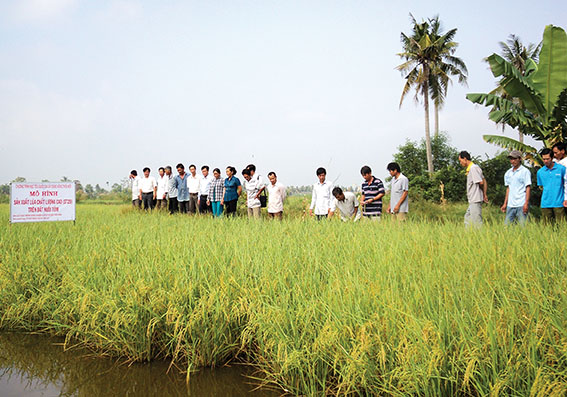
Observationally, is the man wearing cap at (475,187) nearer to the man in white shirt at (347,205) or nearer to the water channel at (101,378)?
the man in white shirt at (347,205)

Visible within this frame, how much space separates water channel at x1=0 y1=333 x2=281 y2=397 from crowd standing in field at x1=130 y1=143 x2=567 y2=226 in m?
4.09

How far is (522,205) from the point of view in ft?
22.3

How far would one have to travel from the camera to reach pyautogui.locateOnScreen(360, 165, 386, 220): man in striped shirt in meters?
7.57

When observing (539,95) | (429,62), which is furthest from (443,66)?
(539,95)

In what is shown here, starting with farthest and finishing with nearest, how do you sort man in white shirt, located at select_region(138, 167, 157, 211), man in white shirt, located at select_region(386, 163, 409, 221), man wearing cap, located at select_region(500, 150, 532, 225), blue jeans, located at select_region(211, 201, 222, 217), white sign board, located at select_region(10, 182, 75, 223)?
man in white shirt, located at select_region(138, 167, 157, 211) → blue jeans, located at select_region(211, 201, 222, 217) → white sign board, located at select_region(10, 182, 75, 223) → man in white shirt, located at select_region(386, 163, 409, 221) → man wearing cap, located at select_region(500, 150, 532, 225)

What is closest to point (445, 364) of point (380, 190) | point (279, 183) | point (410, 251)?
point (410, 251)

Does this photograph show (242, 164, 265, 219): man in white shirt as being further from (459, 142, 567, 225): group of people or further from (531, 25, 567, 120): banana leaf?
(531, 25, 567, 120): banana leaf

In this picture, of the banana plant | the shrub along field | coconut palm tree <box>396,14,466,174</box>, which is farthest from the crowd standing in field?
coconut palm tree <box>396,14,466,174</box>

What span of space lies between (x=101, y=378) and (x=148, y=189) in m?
9.61

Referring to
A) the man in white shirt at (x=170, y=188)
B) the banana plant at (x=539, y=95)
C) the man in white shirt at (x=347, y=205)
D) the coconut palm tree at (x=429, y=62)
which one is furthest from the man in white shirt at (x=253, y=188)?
the coconut palm tree at (x=429, y=62)

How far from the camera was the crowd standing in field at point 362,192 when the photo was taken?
Answer: 6.69m

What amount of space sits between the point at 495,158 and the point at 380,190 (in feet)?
58.4

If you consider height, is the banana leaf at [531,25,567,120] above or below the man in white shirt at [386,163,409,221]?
above

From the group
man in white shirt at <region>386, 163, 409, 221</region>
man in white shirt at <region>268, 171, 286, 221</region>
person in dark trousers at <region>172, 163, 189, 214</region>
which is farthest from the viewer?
person in dark trousers at <region>172, 163, 189, 214</region>
